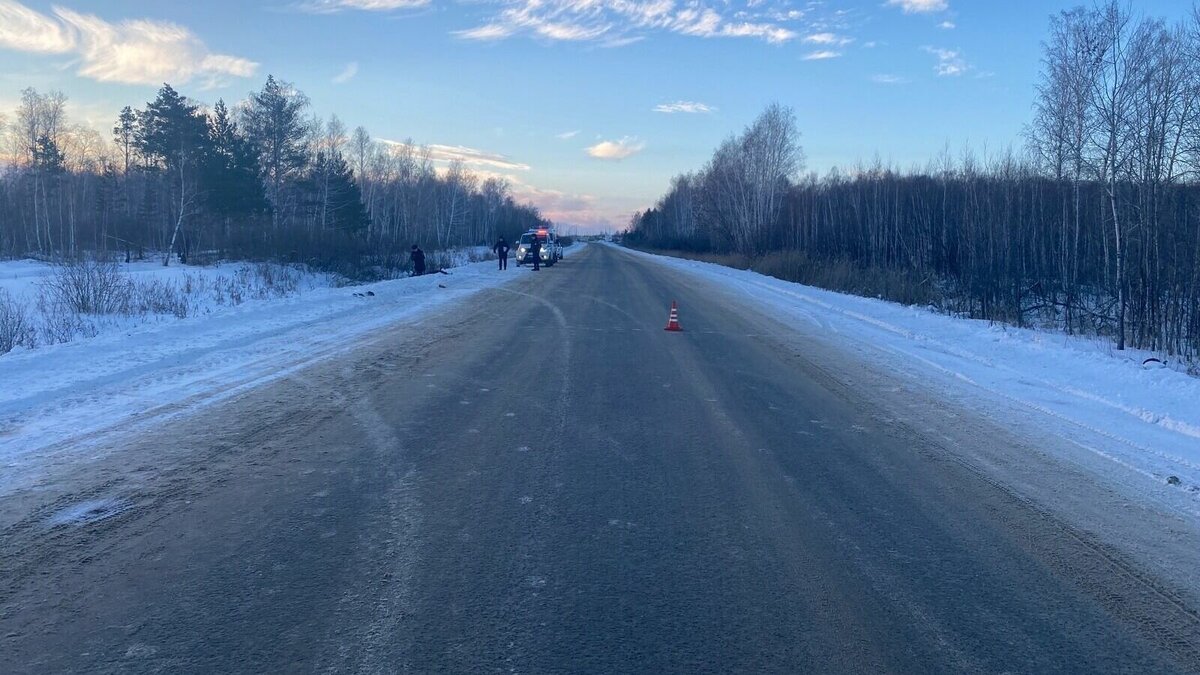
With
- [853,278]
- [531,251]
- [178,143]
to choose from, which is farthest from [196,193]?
[853,278]

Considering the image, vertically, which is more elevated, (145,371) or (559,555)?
(145,371)

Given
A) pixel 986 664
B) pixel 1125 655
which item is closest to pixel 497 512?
pixel 986 664

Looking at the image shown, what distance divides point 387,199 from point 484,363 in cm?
8730

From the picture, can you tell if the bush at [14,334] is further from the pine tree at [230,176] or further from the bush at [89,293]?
the pine tree at [230,176]

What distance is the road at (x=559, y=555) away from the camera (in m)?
3.78

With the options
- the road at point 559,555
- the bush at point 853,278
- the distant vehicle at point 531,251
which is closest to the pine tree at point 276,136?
the distant vehicle at point 531,251

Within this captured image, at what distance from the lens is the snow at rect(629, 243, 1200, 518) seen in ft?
25.1

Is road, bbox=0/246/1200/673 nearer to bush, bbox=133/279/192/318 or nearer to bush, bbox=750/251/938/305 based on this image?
bush, bbox=133/279/192/318

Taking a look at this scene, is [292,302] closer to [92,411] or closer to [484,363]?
[484,363]

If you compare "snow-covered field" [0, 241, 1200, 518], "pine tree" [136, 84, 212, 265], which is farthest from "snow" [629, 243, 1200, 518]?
"pine tree" [136, 84, 212, 265]

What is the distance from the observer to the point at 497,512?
5613mm

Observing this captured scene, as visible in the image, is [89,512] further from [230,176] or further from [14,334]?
[230,176]

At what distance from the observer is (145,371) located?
11.1m

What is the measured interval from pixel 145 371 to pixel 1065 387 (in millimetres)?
13085
